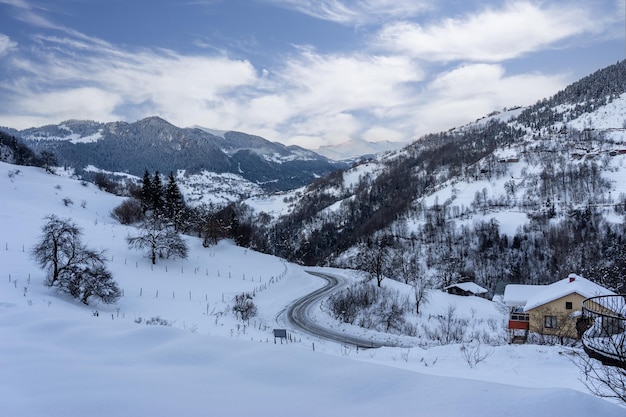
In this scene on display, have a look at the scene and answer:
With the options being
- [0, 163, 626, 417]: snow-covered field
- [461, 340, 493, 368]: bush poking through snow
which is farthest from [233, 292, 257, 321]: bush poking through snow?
[461, 340, 493, 368]: bush poking through snow

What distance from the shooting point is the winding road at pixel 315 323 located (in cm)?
2931

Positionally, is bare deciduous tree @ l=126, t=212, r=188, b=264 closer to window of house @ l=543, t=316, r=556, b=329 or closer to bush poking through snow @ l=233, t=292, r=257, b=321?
bush poking through snow @ l=233, t=292, r=257, b=321

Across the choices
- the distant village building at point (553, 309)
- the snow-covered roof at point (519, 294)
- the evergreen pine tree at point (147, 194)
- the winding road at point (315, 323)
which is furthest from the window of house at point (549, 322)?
the evergreen pine tree at point (147, 194)

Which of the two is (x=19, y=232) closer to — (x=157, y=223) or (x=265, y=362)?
(x=157, y=223)

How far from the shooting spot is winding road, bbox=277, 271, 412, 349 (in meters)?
29.3

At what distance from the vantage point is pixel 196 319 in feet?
79.1

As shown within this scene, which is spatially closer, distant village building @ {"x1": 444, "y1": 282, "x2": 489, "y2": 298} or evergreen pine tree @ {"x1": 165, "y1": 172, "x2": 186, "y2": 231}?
evergreen pine tree @ {"x1": 165, "y1": 172, "x2": 186, "y2": 231}

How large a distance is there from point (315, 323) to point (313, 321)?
2.03ft

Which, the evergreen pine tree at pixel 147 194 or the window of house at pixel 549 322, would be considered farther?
the evergreen pine tree at pixel 147 194

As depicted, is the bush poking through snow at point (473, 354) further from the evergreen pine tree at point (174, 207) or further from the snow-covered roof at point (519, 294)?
the evergreen pine tree at point (174, 207)

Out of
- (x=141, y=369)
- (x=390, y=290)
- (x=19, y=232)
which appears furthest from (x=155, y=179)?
(x=141, y=369)

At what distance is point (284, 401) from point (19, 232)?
4354cm

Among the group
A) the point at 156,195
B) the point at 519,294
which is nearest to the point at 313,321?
the point at 519,294

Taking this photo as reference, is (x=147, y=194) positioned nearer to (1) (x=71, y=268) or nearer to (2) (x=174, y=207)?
(2) (x=174, y=207)
